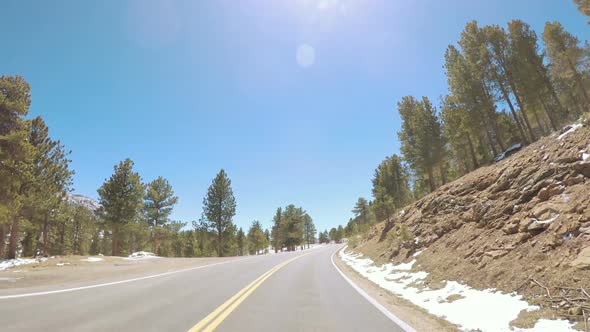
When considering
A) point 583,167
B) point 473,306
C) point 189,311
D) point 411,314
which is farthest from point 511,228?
point 189,311

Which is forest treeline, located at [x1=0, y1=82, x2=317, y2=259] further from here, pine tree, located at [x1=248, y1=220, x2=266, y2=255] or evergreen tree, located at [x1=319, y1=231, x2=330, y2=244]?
evergreen tree, located at [x1=319, y1=231, x2=330, y2=244]

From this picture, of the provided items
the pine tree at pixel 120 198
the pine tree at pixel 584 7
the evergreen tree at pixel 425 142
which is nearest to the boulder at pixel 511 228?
the pine tree at pixel 584 7

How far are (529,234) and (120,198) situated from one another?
3499 centimetres

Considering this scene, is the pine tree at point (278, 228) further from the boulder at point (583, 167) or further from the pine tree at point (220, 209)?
the boulder at point (583, 167)

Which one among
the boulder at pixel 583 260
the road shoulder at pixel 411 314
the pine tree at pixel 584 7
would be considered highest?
the pine tree at pixel 584 7

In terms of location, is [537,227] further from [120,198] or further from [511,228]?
[120,198]

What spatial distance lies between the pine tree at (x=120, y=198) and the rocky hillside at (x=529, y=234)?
1155 inches

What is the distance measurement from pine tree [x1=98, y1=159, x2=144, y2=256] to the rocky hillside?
96.2ft

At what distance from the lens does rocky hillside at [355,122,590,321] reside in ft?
18.8

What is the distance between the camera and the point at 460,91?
2869cm

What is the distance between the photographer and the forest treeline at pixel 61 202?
59.0 ft

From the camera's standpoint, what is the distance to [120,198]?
30.6 metres

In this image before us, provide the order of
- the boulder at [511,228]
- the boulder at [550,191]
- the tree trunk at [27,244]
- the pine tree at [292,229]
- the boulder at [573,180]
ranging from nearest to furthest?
the boulder at [573,180], the boulder at [550,191], the boulder at [511,228], the tree trunk at [27,244], the pine tree at [292,229]

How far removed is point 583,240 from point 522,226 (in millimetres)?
2154
